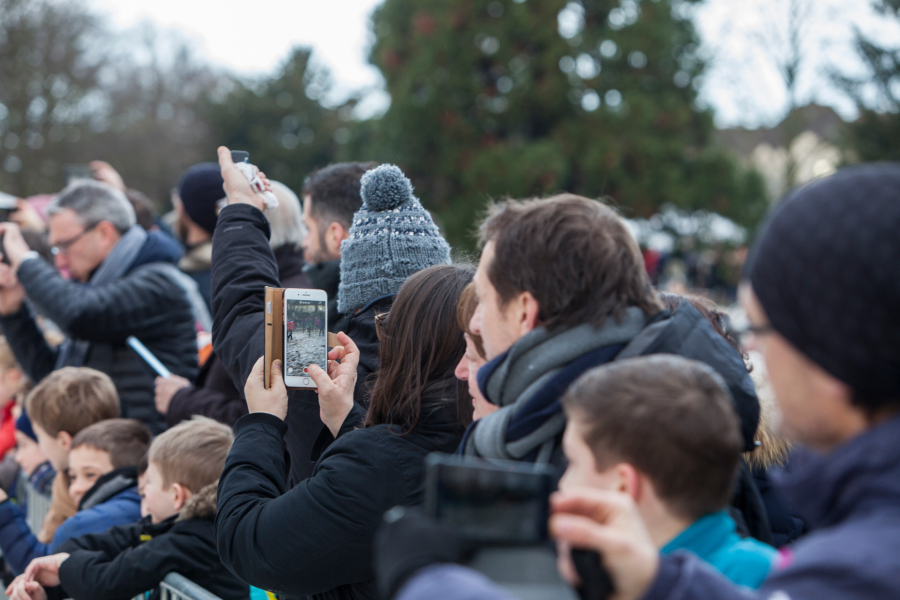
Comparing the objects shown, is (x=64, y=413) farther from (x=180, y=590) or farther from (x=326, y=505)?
(x=326, y=505)

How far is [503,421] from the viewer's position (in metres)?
1.58

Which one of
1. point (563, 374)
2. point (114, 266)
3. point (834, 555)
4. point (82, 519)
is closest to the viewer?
point (834, 555)

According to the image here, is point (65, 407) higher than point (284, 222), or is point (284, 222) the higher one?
point (284, 222)

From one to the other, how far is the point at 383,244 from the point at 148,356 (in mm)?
1968

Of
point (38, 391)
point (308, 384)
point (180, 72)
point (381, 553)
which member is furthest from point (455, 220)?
point (180, 72)

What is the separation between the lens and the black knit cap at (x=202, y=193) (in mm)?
4449

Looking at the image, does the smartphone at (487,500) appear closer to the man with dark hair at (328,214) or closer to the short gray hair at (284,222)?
the man with dark hair at (328,214)

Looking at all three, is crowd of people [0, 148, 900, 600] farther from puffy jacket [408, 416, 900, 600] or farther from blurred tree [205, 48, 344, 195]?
blurred tree [205, 48, 344, 195]

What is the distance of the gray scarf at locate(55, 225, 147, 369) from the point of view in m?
4.35

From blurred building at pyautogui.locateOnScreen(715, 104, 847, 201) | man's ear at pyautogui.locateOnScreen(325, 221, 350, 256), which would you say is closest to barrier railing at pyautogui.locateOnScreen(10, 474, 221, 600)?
man's ear at pyautogui.locateOnScreen(325, 221, 350, 256)

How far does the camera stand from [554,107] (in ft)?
61.2

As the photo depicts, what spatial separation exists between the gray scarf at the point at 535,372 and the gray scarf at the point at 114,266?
3.27m

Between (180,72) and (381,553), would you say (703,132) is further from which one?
→ (180,72)

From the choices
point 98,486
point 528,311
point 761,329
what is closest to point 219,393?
point 98,486
